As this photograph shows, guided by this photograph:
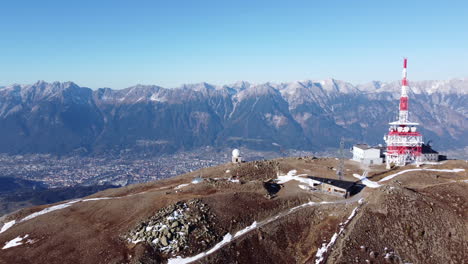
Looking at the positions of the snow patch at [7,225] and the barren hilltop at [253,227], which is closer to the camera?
the barren hilltop at [253,227]

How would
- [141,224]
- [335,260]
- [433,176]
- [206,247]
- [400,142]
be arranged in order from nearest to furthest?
[335,260], [206,247], [141,224], [433,176], [400,142]

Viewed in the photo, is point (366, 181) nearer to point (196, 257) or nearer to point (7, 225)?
point (196, 257)

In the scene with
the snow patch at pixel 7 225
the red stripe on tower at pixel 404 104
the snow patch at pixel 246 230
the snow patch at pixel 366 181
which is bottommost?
the snow patch at pixel 7 225

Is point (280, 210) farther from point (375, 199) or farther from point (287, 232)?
point (375, 199)

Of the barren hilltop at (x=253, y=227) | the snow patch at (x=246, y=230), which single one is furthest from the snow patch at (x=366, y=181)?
the snow patch at (x=246, y=230)

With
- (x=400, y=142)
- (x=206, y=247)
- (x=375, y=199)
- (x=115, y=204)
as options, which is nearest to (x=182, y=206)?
(x=206, y=247)

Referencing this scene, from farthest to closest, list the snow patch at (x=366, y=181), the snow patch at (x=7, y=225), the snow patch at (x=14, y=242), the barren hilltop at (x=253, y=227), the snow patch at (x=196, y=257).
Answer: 1. the snow patch at (x=366, y=181)
2. the snow patch at (x=7, y=225)
3. the snow patch at (x=14, y=242)
4. the barren hilltop at (x=253, y=227)
5. the snow patch at (x=196, y=257)

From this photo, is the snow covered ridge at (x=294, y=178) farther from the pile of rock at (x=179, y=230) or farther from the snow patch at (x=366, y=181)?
the pile of rock at (x=179, y=230)
